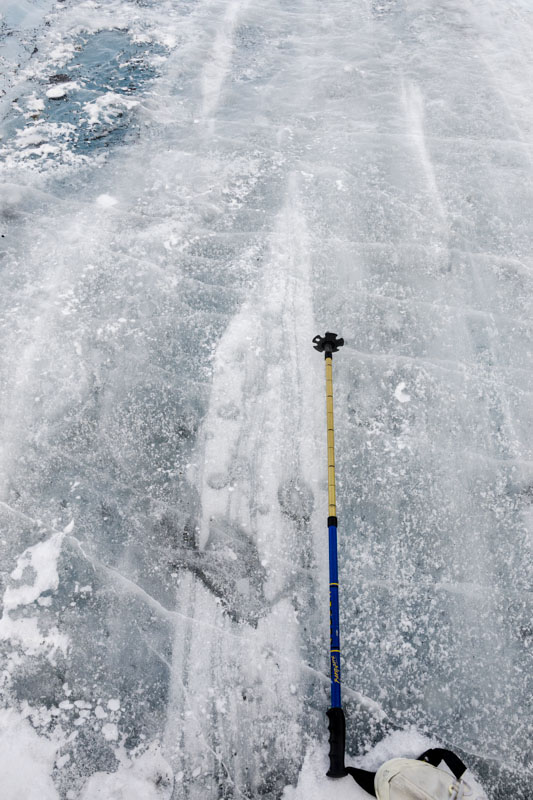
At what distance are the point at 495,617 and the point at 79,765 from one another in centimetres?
239

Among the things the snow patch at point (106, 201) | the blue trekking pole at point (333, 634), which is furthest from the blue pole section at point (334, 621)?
the snow patch at point (106, 201)

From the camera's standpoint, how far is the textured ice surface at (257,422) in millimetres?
2455

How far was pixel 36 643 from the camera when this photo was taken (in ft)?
8.49

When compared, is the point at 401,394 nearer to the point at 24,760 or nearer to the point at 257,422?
the point at 257,422

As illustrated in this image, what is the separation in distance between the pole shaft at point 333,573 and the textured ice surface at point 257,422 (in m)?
0.16

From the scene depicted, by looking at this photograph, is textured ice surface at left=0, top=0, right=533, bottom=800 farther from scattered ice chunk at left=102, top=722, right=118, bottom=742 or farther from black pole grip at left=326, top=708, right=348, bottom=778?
black pole grip at left=326, top=708, right=348, bottom=778

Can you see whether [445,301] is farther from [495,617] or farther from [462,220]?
[495,617]

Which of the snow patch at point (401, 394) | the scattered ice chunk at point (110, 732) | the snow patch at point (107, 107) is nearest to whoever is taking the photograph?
the scattered ice chunk at point (110, 732)

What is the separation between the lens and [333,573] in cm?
264

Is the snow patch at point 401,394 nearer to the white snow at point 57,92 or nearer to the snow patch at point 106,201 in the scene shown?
the snow patch at point 106,201

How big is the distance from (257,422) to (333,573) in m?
1.16

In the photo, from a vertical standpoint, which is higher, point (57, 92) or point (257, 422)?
point (57, 92)

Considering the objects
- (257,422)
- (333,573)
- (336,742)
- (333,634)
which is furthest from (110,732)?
(257,422)

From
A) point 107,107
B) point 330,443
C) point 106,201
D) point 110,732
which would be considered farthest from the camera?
point 107,107
